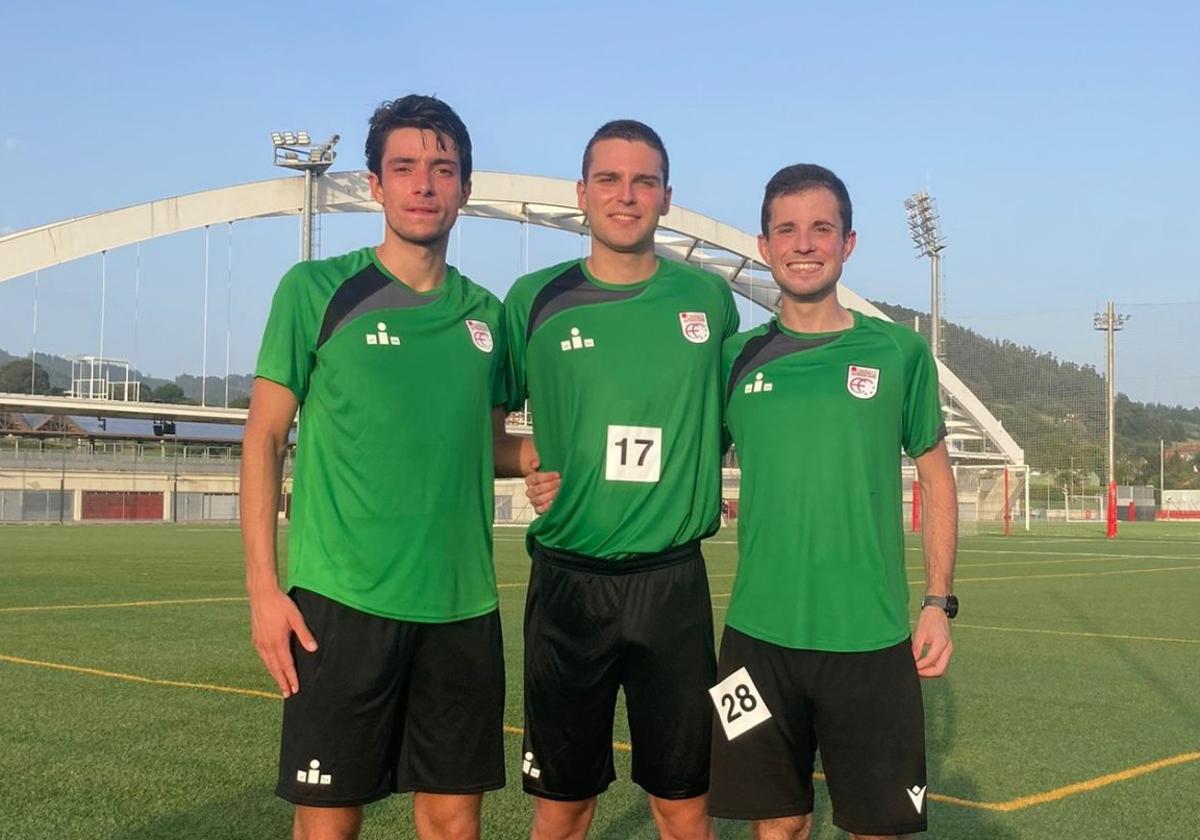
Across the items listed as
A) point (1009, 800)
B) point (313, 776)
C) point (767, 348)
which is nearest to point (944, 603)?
point (767, 348)

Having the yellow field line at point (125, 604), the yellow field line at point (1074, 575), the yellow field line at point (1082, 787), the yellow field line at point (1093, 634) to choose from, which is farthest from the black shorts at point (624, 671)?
the yellow field line at point (1074, 575)

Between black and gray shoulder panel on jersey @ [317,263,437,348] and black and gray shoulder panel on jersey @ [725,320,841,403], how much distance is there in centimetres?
85

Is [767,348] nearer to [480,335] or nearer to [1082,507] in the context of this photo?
[480,335]

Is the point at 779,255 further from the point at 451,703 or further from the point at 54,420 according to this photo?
the point at 54,420

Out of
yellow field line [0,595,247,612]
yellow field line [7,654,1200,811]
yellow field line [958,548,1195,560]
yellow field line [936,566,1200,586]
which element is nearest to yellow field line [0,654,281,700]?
yellow field line [7,654,1200,811]

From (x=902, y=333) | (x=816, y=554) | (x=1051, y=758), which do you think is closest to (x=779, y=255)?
(x=902, y=333)

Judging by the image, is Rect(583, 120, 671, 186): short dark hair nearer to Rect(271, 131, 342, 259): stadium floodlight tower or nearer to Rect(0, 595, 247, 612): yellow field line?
Rect(0, 595, 247, 612): yellow field line

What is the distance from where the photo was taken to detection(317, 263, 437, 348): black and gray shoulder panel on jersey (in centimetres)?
→ 316

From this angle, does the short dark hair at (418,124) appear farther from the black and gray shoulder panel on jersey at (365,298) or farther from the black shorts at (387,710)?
the black shorts at (387,710)

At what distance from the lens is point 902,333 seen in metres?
3.62

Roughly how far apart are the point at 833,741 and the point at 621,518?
0.77 metres

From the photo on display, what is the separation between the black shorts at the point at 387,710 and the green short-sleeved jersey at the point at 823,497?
70cm

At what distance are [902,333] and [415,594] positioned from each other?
1.49 meters

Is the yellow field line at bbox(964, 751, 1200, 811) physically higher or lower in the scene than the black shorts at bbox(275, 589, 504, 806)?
lower
